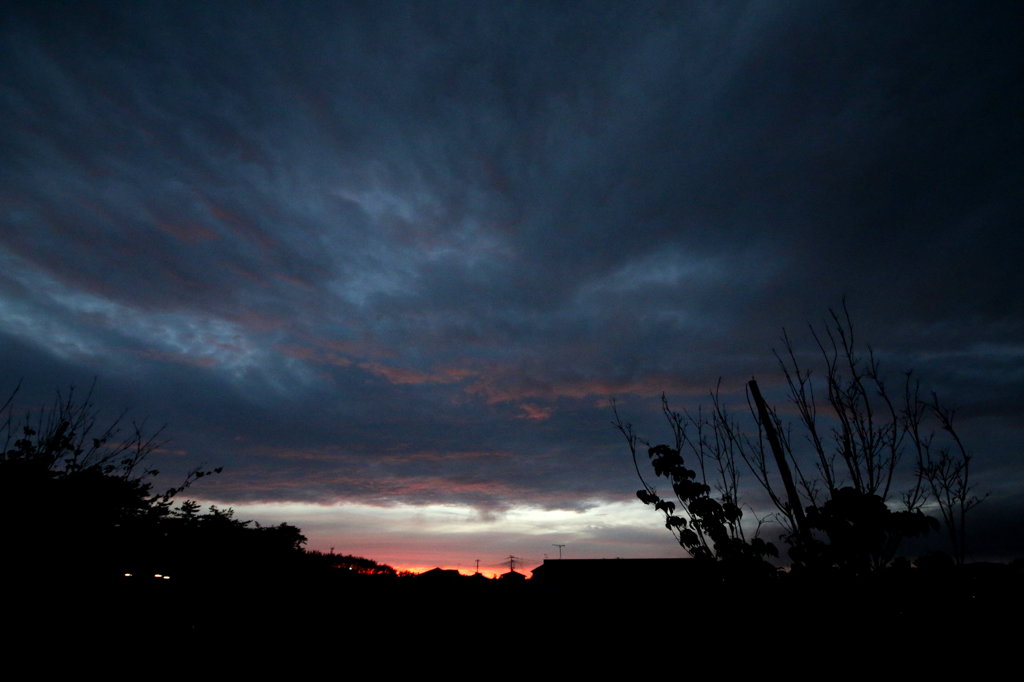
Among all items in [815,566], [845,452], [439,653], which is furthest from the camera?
[439,653]

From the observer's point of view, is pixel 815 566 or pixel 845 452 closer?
pixel 815 566

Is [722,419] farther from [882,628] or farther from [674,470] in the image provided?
[882,628]

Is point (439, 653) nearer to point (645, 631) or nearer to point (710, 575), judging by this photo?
point (645, 631)

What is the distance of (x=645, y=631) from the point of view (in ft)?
19.6

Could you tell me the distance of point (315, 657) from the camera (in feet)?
37.0

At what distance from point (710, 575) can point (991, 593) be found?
2.60m

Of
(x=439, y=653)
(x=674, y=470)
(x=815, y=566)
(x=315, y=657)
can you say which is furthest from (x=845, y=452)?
(x=315, y=657)

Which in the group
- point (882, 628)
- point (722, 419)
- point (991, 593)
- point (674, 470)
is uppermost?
point (722, 419)

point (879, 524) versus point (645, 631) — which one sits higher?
point (879, 524)

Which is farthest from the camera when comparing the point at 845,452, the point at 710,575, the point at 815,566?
the point at 710,575

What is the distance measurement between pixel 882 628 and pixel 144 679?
13624mm

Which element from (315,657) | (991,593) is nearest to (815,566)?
(991,593)

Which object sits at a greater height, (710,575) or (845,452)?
(845,452)

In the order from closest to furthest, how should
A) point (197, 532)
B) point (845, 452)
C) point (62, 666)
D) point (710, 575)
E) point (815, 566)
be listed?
point (815, 566) < point (845, 452) < point (710, 575) < point (62, 666) < point (197, 532)
